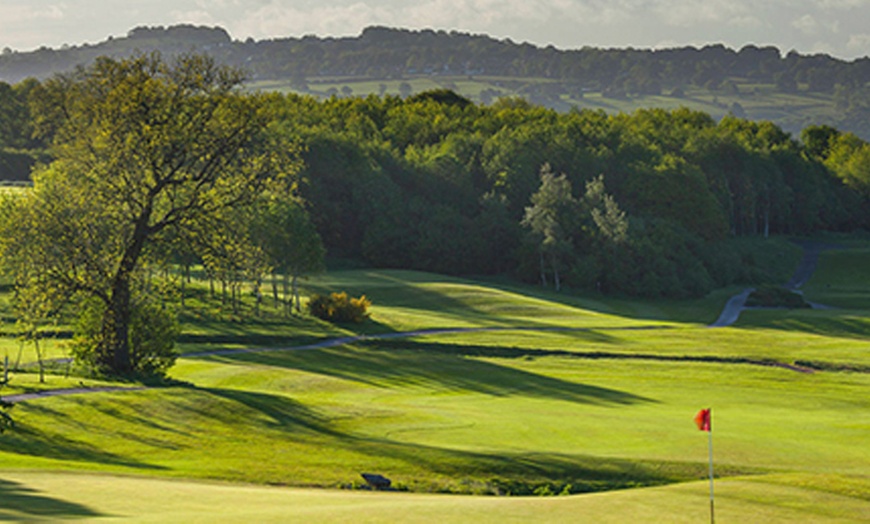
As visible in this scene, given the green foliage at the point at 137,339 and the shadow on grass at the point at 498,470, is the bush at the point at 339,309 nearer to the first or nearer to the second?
the green foliage at the point at 137,339

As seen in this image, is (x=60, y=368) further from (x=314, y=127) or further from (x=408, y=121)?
(x=408, y=121)

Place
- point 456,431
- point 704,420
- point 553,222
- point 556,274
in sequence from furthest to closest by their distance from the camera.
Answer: point 553,222, point 556,274, point 456,431, point 704,420

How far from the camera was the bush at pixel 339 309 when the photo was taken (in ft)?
233

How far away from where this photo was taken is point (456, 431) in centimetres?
3712

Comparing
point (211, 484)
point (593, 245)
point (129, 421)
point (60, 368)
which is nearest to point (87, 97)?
point (60, 368)

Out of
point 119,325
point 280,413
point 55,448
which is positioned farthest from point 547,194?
point 55,448

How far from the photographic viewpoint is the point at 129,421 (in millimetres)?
35781

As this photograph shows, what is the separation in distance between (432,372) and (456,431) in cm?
1830

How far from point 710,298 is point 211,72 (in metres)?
71.6

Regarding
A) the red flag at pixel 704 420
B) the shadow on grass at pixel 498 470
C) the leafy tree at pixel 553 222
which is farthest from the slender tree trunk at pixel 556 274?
the red flag at pixel 704 420

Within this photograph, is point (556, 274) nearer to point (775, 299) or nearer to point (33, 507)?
point (775, 299)

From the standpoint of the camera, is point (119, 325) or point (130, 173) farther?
point (130, 173)

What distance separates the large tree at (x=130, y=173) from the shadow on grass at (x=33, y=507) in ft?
70.7

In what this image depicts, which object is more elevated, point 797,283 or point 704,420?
point 704,420
